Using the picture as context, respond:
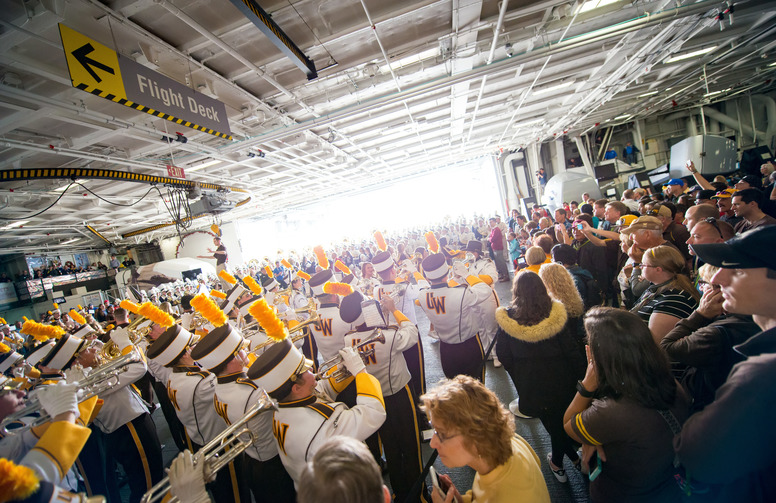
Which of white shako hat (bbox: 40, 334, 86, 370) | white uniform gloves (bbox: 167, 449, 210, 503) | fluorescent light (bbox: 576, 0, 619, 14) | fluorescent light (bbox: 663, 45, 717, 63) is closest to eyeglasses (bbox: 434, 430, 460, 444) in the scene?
white uniform gloves (bbox: 167, 449, 210, 503)

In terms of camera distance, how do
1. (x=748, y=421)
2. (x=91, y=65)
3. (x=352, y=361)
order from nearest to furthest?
(x=748, y=421)
(x=352, y=361)
(x=91, y=65)

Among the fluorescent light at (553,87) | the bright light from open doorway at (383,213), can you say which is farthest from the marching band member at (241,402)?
the bright light from open doorway at (383,213)

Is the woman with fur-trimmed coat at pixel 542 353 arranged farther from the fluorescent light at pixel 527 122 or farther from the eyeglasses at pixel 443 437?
the fluorescent light at pixel 527 122

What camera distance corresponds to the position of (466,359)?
127 inches

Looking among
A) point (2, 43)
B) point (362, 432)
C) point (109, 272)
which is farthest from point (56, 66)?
point (109, 272)

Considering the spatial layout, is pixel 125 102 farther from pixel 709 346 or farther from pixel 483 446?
pixel 709 346

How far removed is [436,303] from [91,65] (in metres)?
3.97

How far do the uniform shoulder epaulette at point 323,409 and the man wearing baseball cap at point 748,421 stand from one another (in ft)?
5.13

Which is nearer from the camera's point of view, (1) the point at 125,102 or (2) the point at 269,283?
(1) the point at 125,102

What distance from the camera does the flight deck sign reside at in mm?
2561

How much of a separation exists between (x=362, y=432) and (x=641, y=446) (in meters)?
1.33

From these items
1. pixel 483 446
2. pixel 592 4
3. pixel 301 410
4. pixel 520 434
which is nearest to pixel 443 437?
pixel 483 446

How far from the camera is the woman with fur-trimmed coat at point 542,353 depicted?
221 centimetres

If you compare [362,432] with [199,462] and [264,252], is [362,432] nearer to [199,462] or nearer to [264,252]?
[199,462]
